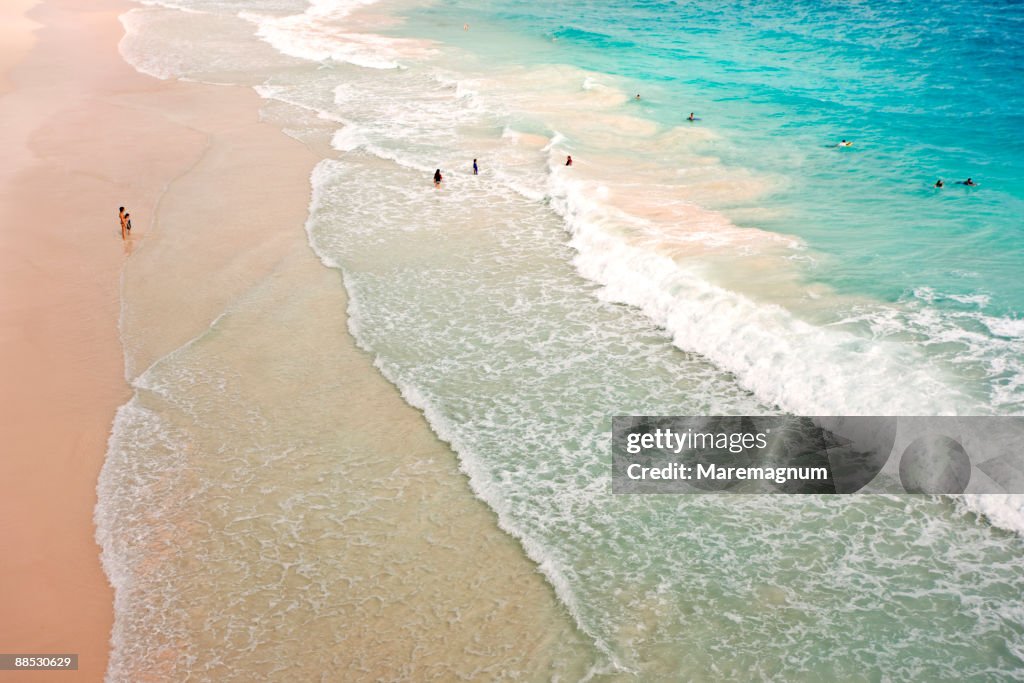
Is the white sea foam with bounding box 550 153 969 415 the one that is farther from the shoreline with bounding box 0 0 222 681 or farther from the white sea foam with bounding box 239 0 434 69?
the white sea foam with bounding box 239 0 434 69

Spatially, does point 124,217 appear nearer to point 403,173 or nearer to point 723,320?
point 403,173

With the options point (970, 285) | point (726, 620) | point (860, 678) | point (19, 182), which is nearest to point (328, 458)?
point (726, 620)

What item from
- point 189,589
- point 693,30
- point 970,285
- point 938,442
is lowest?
point 189,589

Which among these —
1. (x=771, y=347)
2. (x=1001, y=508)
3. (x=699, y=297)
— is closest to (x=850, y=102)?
(x=699, y=297)

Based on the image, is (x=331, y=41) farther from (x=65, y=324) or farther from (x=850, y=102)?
(x=65, y=324)

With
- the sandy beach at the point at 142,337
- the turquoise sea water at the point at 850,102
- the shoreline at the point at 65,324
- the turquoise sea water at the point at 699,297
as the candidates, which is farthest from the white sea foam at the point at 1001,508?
the shoreline at the point at 65,324

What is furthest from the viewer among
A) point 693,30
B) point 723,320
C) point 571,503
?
point 693,30

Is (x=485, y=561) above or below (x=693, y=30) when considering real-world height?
below

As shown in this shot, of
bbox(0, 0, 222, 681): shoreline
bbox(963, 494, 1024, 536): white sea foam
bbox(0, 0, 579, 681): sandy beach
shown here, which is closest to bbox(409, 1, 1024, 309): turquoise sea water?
bbox(963, 494, 1024, 536): white sea foam

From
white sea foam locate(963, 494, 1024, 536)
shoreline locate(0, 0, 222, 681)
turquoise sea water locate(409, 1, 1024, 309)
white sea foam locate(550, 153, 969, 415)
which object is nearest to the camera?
shoreline locate(0, 0, 222, 681)
